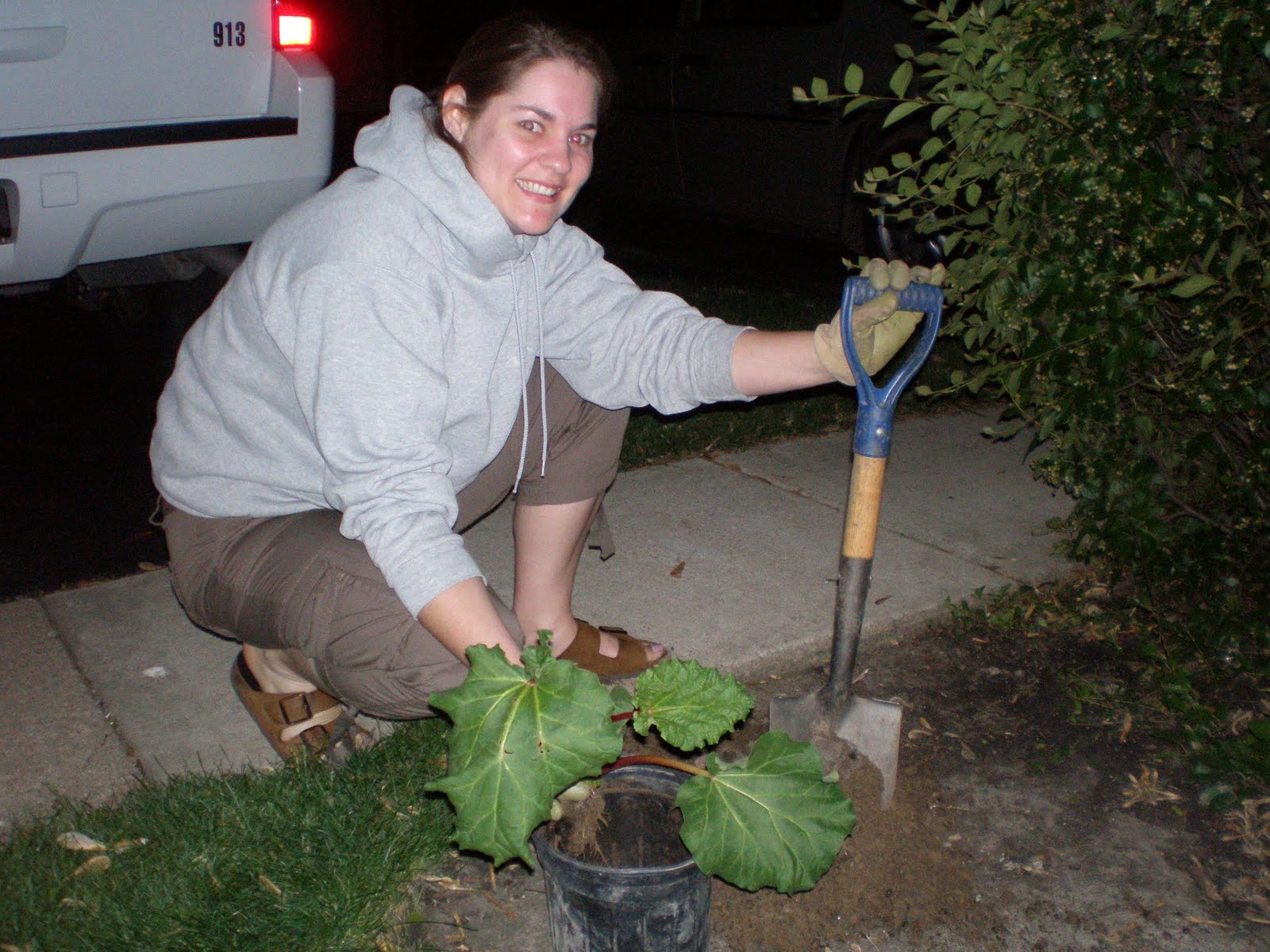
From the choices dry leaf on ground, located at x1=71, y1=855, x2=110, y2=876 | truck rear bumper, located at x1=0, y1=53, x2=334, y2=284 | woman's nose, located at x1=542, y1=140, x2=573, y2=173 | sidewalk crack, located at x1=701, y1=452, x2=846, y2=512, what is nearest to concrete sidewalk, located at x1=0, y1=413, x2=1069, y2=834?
sidewalk crack, located at x1=701, y1=452, x2=846, y2=512

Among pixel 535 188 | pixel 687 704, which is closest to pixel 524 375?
pixel 535 188

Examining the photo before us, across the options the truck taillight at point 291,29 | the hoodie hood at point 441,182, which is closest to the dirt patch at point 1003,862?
the hoodie hood at point 441,182


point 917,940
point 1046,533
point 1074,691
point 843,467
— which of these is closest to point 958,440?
point 843,467

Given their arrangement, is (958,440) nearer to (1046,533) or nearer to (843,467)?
(843,467)

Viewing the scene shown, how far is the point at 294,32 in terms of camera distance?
3.81 m

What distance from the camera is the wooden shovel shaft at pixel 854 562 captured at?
2035mm

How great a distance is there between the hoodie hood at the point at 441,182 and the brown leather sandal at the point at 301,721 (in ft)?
3.22

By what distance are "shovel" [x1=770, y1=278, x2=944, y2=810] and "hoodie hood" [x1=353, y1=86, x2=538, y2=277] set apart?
2.11 ft

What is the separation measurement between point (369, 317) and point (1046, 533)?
2328 millimetres

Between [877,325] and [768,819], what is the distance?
93 cm

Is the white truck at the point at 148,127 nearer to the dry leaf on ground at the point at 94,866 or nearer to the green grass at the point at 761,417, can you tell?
the green grass at the point at 761,417

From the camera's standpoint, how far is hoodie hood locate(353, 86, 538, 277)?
2.02m

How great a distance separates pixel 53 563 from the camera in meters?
3.16

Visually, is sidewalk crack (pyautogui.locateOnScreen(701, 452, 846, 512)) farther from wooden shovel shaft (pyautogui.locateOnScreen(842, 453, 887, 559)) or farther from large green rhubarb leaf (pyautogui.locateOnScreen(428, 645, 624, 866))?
large green rhubarb leaf (pyautogui.locateOnScreen(428, 645, 624, 866))
